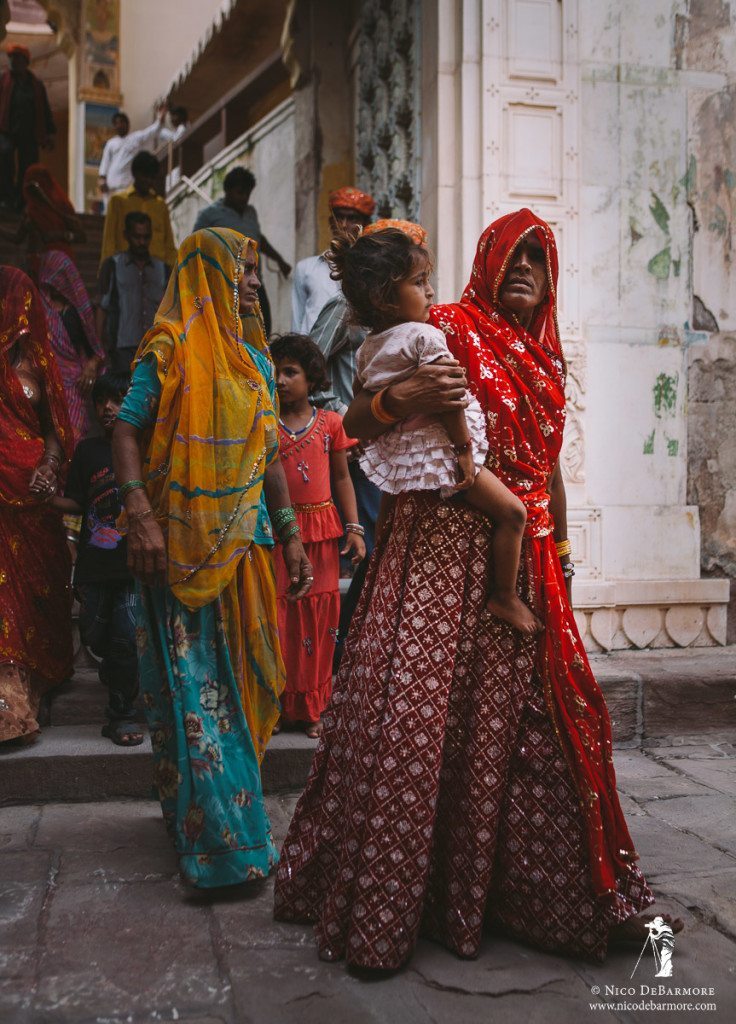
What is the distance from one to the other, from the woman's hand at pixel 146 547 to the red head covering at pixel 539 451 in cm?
102

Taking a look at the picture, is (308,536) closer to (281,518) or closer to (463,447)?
(281,518)

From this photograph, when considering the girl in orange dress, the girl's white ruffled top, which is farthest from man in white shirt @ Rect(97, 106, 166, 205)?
the girl's white ruffled top

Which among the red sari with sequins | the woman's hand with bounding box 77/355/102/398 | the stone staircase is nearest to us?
the red sari with sequins

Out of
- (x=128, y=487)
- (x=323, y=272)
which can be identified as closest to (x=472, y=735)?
(x=128, y=487)

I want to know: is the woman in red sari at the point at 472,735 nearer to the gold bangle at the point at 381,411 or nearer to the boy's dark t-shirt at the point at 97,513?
the gold bangle at the point at 381,411

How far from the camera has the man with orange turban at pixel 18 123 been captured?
12125 mm

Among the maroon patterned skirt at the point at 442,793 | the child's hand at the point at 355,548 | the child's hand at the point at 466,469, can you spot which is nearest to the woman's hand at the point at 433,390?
the child's hand at the point at 466,469

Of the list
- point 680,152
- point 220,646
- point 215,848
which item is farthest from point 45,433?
point 680,152

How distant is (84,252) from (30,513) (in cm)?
844

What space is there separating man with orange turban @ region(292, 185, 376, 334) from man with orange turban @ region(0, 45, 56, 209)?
301 inches

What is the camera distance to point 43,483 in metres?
4.11

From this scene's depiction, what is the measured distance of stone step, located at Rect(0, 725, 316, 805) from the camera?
12.5 feet

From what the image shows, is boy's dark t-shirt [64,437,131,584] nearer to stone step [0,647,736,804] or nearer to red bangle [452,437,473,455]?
stone step [0,647,736,804]

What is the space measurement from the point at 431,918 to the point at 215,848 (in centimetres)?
69
